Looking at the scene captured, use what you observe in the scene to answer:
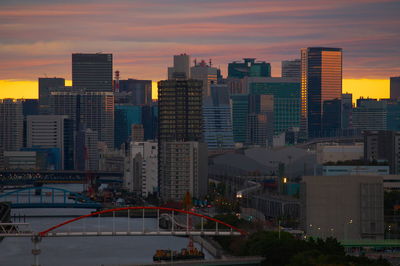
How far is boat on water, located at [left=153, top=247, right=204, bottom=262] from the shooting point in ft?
202

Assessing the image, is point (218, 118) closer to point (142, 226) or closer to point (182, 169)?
point (182, 169)

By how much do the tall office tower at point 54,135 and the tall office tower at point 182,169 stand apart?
83706mm

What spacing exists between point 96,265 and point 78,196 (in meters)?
55.7

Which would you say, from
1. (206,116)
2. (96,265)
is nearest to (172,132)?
(96,265)

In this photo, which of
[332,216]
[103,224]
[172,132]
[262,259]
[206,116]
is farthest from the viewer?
[206,116]

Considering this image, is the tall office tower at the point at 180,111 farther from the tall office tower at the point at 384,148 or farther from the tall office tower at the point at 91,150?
the tall office tower at the point at 91,150

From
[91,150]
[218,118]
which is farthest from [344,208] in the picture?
[91,150]

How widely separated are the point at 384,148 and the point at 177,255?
155 feet

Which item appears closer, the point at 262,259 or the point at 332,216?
the point at 262,259

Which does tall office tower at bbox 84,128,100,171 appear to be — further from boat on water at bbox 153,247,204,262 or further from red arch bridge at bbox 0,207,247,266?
A: boat on water at bbox 153,247,204,262

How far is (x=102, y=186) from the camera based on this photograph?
150 metres

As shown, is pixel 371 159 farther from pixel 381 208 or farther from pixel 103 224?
pixel 381 208

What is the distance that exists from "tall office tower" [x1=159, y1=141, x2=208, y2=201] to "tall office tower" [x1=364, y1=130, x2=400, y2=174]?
1300 centimetres

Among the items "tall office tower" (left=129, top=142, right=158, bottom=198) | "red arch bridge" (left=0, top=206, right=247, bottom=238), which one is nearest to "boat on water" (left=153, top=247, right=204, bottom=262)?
"red arch bridge" (left=0, top=206, right=247, bottom=238)
